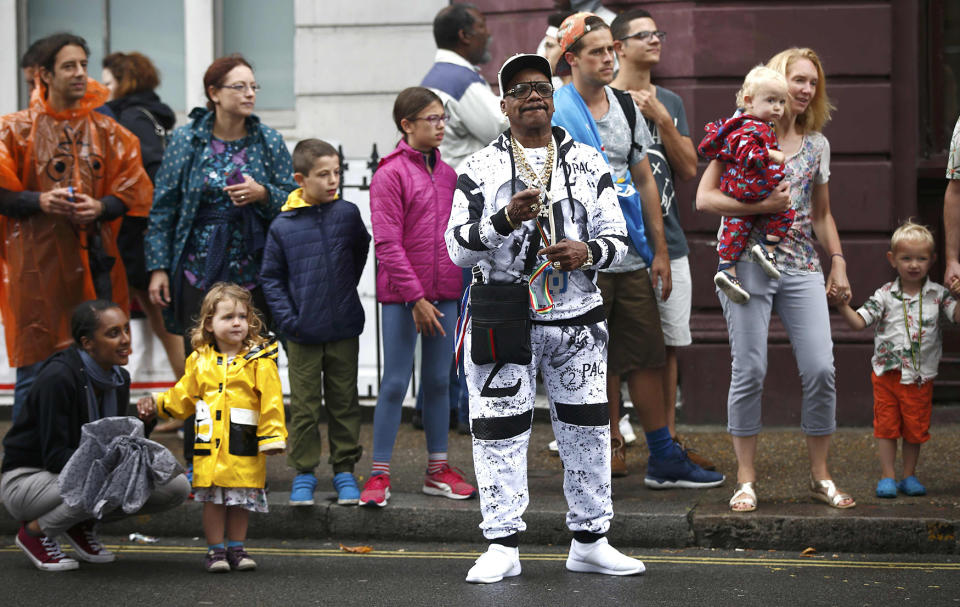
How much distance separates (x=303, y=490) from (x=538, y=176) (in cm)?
217

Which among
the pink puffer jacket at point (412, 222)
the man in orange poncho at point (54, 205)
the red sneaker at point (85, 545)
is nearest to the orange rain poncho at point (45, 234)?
the man in orange poncho at point (54, 205)

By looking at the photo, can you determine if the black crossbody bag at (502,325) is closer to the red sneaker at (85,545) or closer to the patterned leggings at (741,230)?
the patterned leggings at (741,230)

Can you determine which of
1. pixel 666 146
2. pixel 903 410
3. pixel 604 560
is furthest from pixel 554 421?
pixel 666 146

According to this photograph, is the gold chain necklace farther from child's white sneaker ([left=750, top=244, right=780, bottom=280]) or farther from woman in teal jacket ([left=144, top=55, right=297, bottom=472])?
woman in teal jacket ([left=144, top=55, right=297, bottom=472])

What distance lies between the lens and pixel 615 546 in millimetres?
6539

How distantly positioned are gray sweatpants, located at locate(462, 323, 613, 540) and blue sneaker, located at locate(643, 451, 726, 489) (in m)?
1.36

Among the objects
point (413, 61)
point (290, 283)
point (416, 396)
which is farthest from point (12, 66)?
point (290, 283)

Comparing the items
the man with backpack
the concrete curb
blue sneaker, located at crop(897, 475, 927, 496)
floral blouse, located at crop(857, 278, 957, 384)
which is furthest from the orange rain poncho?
blue sneaker, located at crop(897, 475, 927, 496)

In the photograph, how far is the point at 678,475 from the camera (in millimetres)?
7062

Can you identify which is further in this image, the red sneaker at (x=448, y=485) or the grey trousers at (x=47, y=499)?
the red sneaker at (x=448, y=485)

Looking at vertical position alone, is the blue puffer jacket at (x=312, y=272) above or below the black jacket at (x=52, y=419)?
above

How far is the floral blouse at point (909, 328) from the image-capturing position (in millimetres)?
6797

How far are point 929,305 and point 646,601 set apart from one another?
2424 mm

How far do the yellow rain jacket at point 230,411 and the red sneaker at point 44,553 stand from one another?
78cm
